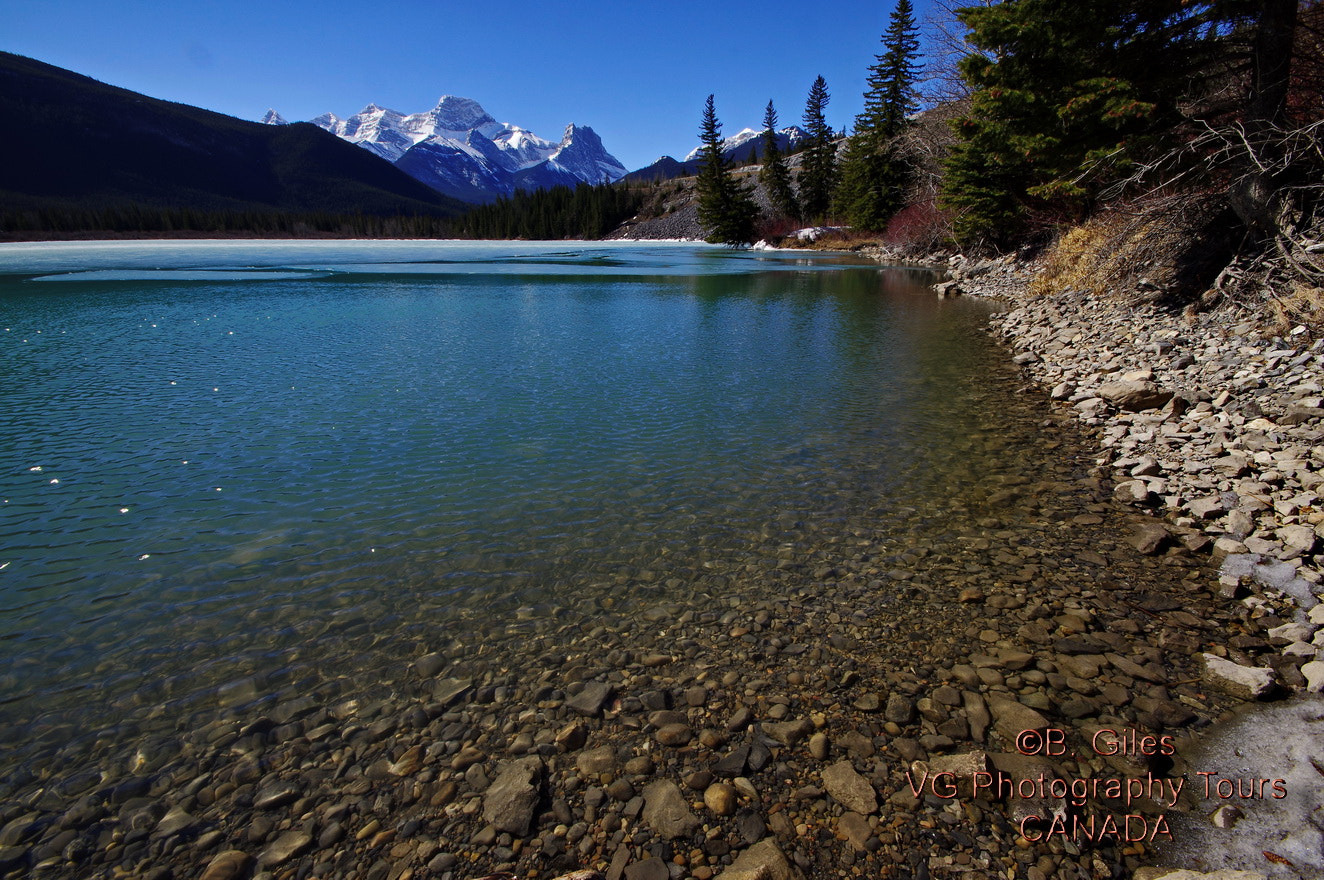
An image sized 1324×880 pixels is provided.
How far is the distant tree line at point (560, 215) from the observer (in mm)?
142500

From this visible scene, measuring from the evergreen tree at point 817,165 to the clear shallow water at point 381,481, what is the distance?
83.4 meters

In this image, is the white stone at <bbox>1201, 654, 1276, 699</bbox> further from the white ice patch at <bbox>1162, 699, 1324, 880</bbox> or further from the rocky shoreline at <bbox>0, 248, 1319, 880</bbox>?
the white ice patch at <bbox>1162, 699, 1324, 880</bbox>

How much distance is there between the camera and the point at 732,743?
4.32 m

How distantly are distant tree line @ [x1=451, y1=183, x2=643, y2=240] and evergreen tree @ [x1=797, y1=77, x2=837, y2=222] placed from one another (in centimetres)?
5652

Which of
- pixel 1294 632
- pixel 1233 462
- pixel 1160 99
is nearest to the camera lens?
pixel 1294 632

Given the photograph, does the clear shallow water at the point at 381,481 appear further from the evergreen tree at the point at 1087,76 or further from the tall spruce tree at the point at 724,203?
the tall spruce tree at the point at 724,203

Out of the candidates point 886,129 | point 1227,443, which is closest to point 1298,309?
point 1227,443

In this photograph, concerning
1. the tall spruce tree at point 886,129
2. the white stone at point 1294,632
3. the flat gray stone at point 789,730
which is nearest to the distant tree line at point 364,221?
the tall spruce tree at point 886,129

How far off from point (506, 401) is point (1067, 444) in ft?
33.1

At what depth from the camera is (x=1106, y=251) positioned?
18094mm

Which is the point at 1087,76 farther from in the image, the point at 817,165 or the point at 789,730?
the point at 817,165

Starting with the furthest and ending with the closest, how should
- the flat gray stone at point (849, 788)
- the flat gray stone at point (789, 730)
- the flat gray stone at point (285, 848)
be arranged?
1. the flat gray stone at point (789, 730)
2. the flat gray stone at point (849, 788)
3. the flat gray stone at point (285, 848)

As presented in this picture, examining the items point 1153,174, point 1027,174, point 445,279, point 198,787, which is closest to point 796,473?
point 198,787

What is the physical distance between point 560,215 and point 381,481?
14935cm
